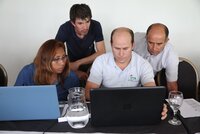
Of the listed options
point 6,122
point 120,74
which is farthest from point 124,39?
point 6,122

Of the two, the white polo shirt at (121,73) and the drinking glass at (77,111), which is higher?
the white polo shirt at (121,73)

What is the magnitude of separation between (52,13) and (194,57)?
6.31 feet

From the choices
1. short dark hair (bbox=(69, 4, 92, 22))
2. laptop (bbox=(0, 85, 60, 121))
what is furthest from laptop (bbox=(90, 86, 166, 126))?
short dark hair (bbox=(69, 4, 92, 22))

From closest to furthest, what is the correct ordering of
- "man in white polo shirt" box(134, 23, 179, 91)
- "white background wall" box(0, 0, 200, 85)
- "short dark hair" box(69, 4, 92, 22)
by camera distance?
"man in white polo shirt" box(134, 23, 179, 91) → "short dark hair" box(69, 4, 92, 22) → "white background wall" box(0, 0, 200, 85)

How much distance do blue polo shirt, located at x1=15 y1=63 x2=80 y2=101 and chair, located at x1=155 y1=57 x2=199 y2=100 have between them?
30.3 inches

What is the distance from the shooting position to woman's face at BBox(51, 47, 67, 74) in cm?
173

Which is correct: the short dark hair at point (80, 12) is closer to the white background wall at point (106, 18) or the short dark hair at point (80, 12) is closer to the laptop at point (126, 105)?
the white background wall at point (106, 18)

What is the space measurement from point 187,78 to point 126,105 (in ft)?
3.83

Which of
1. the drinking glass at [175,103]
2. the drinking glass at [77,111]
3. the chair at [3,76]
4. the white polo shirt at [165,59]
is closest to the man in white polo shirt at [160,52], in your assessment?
the white polo shirt at [165,59]

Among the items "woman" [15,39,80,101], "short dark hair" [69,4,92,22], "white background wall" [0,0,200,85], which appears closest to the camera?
"woman" [15,39,80,101]

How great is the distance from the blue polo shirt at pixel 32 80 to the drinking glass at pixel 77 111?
316 millimetres

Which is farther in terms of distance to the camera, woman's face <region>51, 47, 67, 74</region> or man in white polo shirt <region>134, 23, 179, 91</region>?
man in white polo shirt <region>134, 23, 179, 91</region>

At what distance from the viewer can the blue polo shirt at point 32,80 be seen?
5.86 feet

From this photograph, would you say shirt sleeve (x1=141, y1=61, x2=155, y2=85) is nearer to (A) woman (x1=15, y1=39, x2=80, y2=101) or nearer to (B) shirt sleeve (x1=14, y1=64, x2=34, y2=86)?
(A) woman (x1=15, y1=39, x2=80, y2=101)
